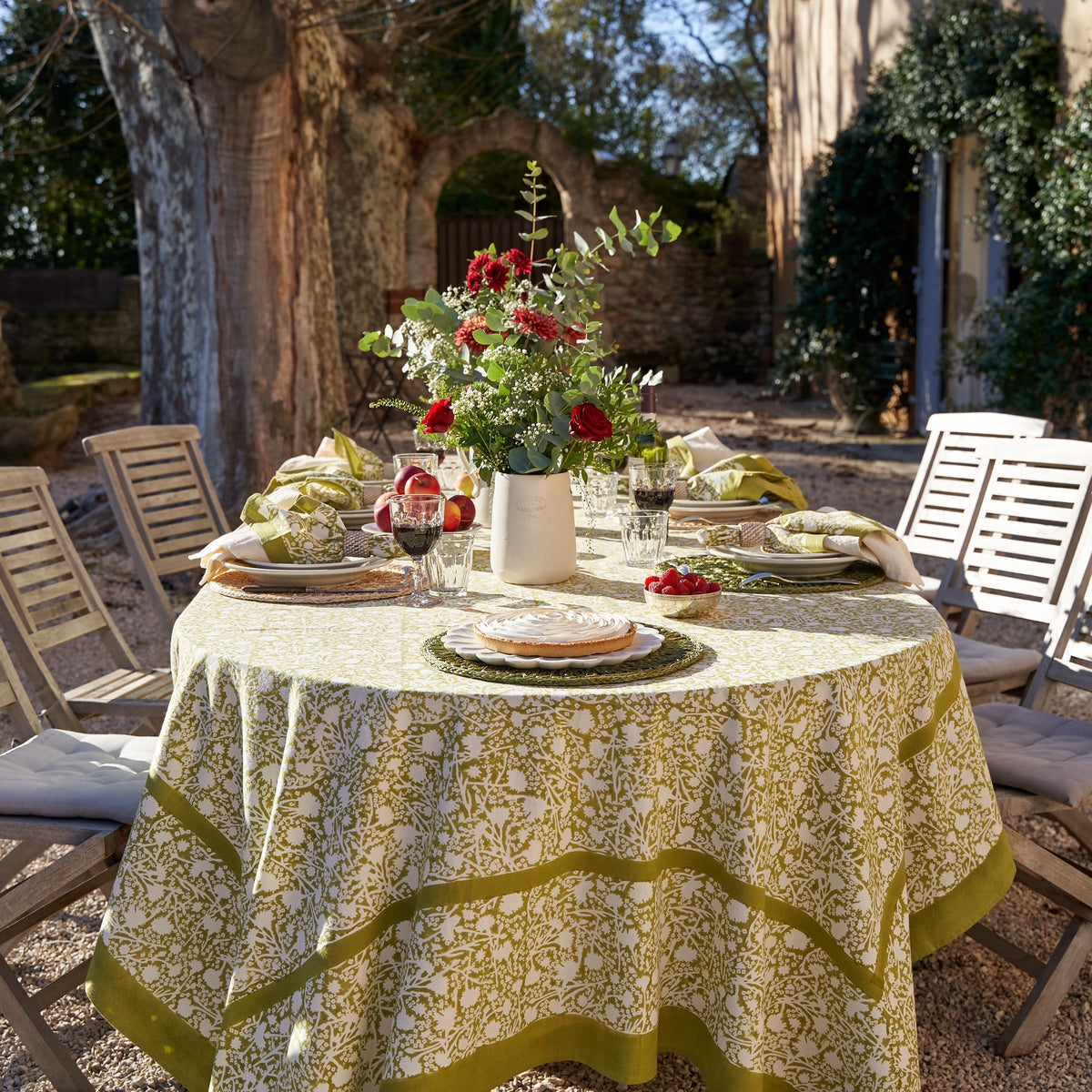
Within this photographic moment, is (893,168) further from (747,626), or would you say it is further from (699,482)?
(747,626)

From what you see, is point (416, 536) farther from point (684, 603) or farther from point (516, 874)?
point (516, 874)

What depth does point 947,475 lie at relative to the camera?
11.5 ft

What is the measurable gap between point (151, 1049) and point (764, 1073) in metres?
0.96

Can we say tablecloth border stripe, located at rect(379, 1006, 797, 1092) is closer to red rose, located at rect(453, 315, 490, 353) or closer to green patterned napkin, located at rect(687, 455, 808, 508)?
red rose, located at rect(453, 315, 490, 353)

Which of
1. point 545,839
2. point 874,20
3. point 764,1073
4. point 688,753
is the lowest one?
point 764,1073

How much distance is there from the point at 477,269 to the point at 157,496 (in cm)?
155

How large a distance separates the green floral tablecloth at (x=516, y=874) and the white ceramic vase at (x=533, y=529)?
1.78ft

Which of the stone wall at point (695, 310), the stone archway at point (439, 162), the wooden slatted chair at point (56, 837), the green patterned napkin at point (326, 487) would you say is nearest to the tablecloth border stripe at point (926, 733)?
the wooden slatted chair at point (56, 837)

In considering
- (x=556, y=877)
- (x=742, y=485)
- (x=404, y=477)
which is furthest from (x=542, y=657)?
(x=742, y=485)

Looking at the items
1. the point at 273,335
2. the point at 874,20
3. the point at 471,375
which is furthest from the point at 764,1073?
the point at 874,20

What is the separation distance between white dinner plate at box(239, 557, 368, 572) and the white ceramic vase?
29cm

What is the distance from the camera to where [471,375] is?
2.29m

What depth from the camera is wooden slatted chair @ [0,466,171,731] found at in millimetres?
2588

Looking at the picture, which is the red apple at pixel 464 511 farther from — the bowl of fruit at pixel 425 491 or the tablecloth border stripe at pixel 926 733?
the tablecloth border stripe at pixel 926 733
